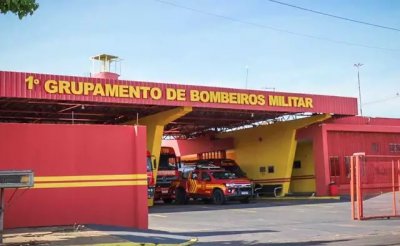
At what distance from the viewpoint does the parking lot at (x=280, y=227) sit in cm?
1317

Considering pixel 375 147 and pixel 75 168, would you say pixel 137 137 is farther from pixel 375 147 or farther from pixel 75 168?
pixel 375 147

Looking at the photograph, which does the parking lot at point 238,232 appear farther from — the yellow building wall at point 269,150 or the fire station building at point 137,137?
the yellow building wall at point 269,150

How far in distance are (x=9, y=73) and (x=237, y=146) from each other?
64.8ft

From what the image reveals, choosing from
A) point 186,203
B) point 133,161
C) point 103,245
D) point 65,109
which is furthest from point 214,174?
point 103,245

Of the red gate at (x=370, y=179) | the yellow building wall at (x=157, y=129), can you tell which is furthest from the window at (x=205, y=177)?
the red gate at (x=370, y=179)

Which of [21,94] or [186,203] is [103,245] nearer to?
[21,94]

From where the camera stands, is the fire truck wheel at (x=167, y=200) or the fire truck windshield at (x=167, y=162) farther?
the fire truck wheel at (x=167, y=200)

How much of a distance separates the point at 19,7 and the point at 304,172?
27683mm

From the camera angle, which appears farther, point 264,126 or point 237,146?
point 237,146

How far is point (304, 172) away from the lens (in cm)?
3497

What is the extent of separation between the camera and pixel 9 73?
74.5ft

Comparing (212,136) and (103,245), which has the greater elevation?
(212,136)

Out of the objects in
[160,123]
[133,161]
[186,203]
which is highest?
[160,123]

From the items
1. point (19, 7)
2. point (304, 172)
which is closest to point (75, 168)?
point (19, 7)
